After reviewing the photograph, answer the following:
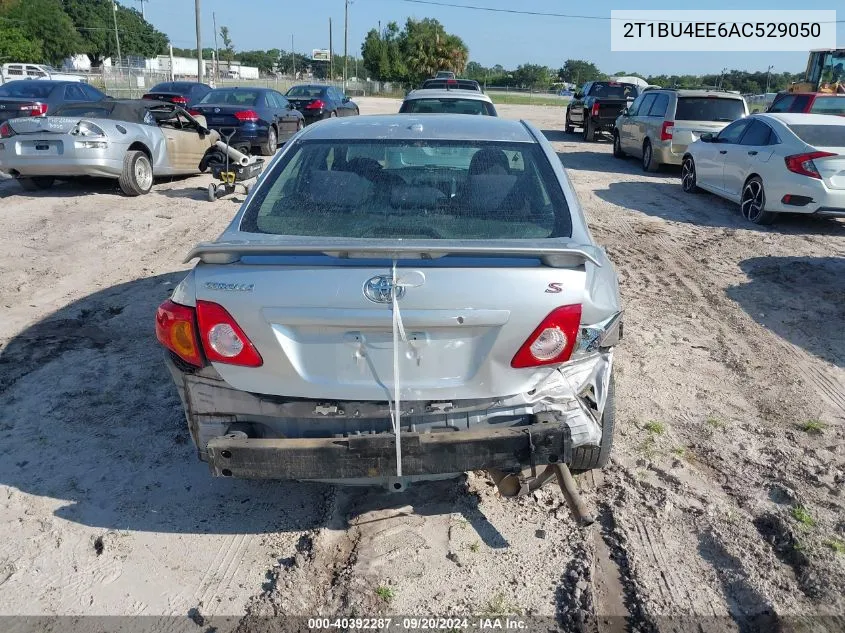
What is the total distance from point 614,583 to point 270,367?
1.67m

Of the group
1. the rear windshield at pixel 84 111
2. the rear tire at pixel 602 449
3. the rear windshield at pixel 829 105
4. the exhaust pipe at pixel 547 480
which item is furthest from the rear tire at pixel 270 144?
the exhaust pipe at pixel 547 480

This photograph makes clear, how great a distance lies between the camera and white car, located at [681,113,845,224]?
8.60 meters

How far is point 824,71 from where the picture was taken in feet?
72.7

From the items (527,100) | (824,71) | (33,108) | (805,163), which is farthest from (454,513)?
(527,100)

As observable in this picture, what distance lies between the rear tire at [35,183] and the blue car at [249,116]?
368 centimetres

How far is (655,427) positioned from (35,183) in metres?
10.6

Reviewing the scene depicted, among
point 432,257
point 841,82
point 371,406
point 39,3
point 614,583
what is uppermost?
point 39,3

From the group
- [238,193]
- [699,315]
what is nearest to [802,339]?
[699,315]

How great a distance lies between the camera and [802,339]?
5.55 m

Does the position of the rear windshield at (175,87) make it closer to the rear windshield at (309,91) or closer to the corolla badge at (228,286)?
the rear windshield at (309,91)

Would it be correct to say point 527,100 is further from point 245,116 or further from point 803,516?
Result: point 803,516

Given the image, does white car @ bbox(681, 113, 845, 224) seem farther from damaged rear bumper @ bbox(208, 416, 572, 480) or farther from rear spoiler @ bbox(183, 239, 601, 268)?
damaged rear bumper @ bbox(208, 416, 572, 480)

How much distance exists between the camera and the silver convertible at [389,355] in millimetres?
2654

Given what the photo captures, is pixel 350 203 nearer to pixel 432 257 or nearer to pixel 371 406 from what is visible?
pixel 432 257
